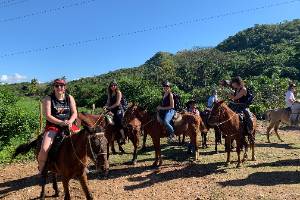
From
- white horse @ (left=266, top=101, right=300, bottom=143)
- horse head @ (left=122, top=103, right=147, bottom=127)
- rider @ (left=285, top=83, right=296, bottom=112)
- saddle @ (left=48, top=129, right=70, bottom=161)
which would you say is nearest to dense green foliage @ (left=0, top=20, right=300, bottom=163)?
white horse @ (left=266, top=101, right=300, bottom=143)

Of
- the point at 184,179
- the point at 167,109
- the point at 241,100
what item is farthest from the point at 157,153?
the point at 241,100

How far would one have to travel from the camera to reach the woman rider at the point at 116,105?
13078 millimetres

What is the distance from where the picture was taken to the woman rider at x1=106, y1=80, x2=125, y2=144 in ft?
42.9

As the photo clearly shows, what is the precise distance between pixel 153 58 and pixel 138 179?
305 feet

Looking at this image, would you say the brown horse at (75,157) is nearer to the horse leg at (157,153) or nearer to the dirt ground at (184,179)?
the dirt ground at (184,179)

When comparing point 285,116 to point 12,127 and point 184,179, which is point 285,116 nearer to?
point 184,179

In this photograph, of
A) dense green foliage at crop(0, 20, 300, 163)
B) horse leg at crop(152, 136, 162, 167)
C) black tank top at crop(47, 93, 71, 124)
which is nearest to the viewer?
black tank top at crop(47, 93, 71, 124)

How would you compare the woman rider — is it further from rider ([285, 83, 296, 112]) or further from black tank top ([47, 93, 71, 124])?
rider ([285, 83, 296, 112])

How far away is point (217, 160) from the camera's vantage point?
1320 centimetres

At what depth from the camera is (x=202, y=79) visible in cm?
5269

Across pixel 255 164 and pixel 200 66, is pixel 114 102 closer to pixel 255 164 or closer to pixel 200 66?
pixel 255 164

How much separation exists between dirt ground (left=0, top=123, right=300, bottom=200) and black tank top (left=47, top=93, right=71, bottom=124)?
2279mm

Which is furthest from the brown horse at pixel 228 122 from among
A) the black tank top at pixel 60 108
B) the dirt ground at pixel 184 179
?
the black tank top at pixel 60 108

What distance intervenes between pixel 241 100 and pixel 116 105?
3.97 metres
